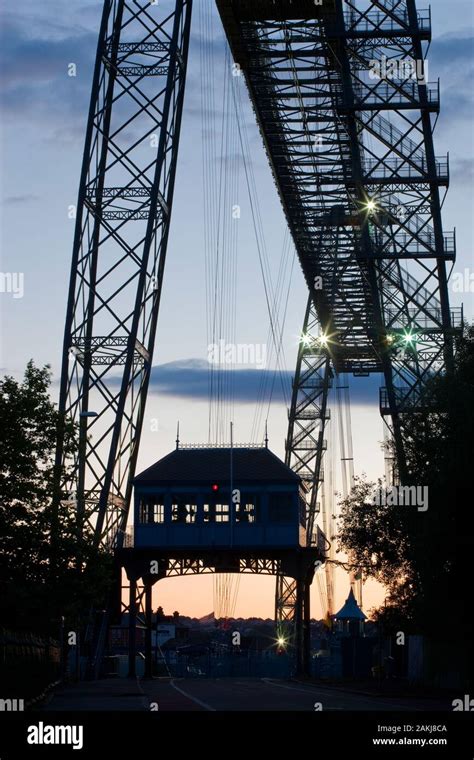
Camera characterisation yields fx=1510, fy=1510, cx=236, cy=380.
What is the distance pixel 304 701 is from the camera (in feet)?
120

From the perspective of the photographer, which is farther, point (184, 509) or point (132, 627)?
point (184, 509)

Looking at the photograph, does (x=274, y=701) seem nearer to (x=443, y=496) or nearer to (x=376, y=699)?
(x=376, y=699)

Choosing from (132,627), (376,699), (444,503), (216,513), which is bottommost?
(376,699)

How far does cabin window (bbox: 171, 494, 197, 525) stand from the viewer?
67.9m

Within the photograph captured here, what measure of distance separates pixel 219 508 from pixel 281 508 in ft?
9.16

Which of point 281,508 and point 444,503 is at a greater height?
point 281,508

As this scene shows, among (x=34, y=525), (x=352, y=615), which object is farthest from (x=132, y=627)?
(x=34, y=525)

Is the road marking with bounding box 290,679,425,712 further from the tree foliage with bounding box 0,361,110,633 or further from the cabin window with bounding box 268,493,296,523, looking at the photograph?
the cabin window with bounding box 268,493,296,523

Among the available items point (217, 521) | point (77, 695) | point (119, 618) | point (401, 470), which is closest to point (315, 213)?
point (217, 521)

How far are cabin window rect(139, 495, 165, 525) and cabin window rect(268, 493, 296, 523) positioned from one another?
4936 mm

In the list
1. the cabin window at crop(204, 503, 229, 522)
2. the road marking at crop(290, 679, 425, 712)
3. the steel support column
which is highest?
the cabin window at crop(204, 503, 229, 522)

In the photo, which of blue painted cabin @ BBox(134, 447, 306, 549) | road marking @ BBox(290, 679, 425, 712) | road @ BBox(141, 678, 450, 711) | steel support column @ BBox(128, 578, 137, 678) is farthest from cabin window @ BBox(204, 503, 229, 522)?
road @ BBox(141, 678, 450, 711)

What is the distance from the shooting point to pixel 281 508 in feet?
223

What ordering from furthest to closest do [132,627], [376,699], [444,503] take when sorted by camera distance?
[132,627] → [376,699] → [444,503]
